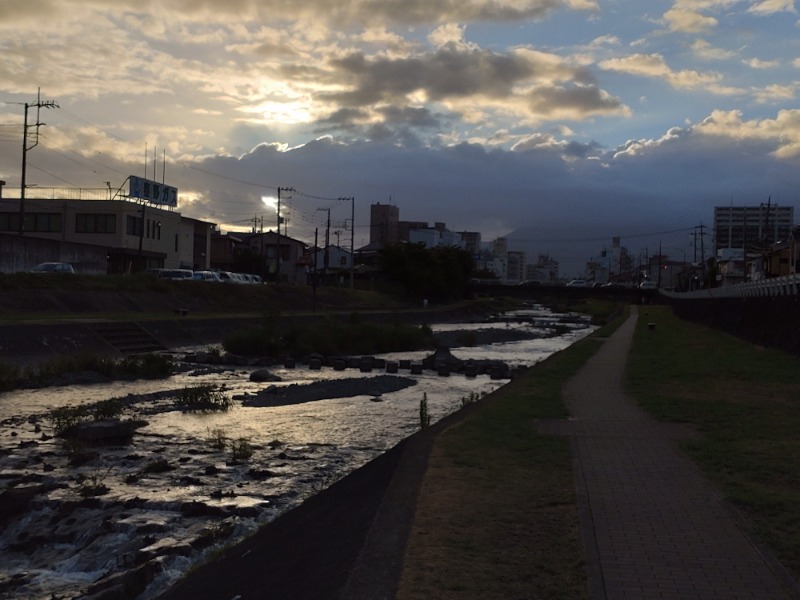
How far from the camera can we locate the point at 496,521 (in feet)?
26.0

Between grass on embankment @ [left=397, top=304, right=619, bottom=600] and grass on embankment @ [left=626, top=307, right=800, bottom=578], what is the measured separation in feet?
5.94

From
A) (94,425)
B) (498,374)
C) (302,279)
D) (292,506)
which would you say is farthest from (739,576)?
(302,279)

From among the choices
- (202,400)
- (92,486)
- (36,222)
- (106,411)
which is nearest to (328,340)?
(202,400)

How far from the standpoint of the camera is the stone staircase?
1425 inches

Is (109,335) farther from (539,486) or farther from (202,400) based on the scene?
(539,486)

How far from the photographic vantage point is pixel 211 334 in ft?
150

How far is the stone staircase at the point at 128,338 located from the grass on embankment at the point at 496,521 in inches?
1033

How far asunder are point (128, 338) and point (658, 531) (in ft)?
110

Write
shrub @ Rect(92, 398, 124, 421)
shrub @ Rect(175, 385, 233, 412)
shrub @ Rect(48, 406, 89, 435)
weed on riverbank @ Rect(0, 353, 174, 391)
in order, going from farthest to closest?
weed on riverbank @ Rect(0, 353, 174, 391) < shrub @ Rect(175, 385, 233, 412) < shrub @ Rect(92, 398, 124, 421) < shrub @ Rect(48, 406, 89, 435)

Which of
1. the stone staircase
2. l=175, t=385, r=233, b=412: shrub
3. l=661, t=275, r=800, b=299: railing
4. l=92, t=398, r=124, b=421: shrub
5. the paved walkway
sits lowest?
l=175, t=385, r=233, b=412: shrub

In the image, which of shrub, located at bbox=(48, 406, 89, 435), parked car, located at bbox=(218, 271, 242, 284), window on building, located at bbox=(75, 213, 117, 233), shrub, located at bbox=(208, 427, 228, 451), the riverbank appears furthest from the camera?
window on building, located at bbox=(75, 213, 117, 233)

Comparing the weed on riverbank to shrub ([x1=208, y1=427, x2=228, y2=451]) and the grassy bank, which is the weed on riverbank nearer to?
shrub ([x1=208, y1=427, x2=228, y2=451])

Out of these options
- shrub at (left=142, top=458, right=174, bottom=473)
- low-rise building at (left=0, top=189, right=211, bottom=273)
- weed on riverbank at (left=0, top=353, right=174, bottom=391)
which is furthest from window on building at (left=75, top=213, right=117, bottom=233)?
shrub at (left=142, top=458, right=174, bottom=473)

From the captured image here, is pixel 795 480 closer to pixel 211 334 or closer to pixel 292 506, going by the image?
pixel 292 506
